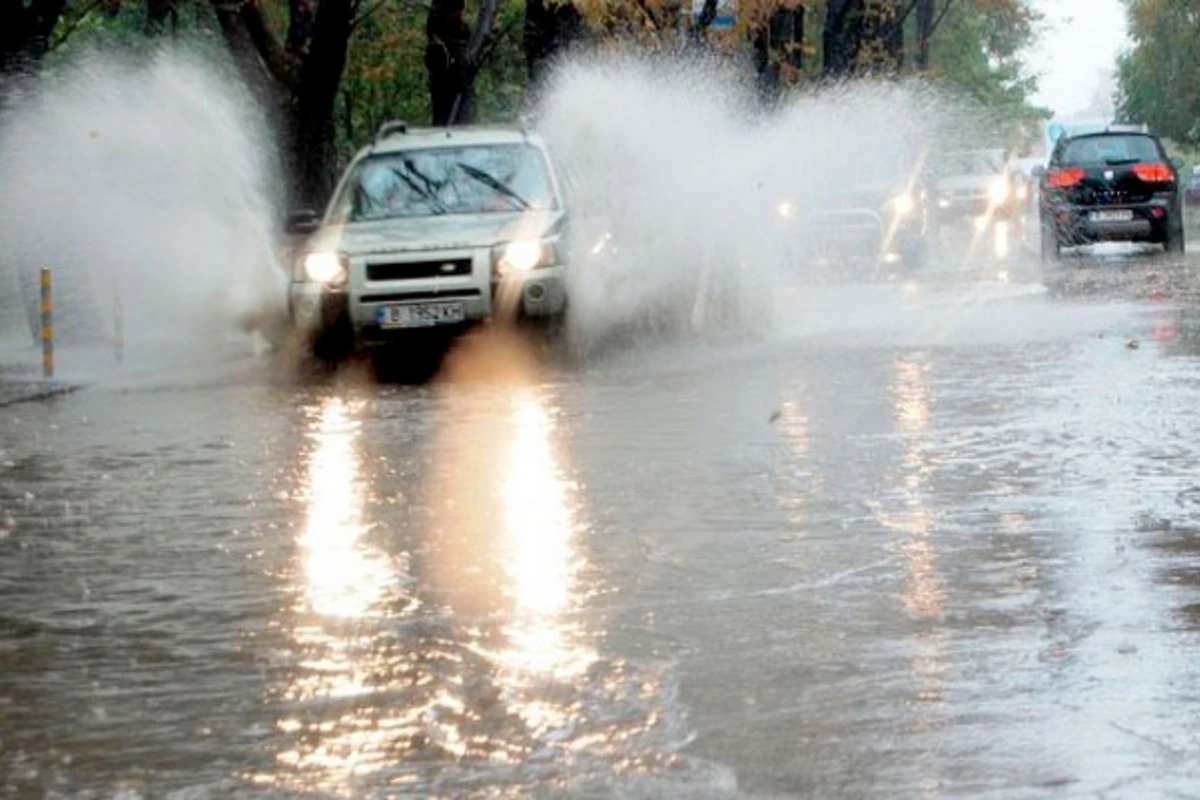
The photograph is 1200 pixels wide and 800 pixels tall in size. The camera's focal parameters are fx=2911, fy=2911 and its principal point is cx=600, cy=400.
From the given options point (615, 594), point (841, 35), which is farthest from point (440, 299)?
point (841, 35)

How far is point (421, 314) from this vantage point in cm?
1900

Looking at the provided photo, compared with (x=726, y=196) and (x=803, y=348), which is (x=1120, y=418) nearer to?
(x=803, y=348)

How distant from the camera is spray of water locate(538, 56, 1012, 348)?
2100 centimetres

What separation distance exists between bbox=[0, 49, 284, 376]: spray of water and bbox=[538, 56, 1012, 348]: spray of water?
122 inches

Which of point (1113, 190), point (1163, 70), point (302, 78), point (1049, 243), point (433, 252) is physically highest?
point (302, 78)

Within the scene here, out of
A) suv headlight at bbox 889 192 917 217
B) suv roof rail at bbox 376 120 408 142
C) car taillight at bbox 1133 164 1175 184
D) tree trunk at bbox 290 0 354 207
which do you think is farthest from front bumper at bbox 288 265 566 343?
suv headlight at bbox 889 192 917 217

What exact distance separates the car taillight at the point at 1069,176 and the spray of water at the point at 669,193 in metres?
4.29

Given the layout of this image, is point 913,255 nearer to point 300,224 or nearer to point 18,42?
point 18,42

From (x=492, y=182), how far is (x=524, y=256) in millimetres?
1401

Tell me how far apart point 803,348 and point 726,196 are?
369cm

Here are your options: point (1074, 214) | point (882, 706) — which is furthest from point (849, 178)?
point (882, 706)

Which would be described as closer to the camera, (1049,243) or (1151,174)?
(1151,174)

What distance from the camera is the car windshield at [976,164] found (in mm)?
54562

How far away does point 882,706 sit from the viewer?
7129 millimetres
